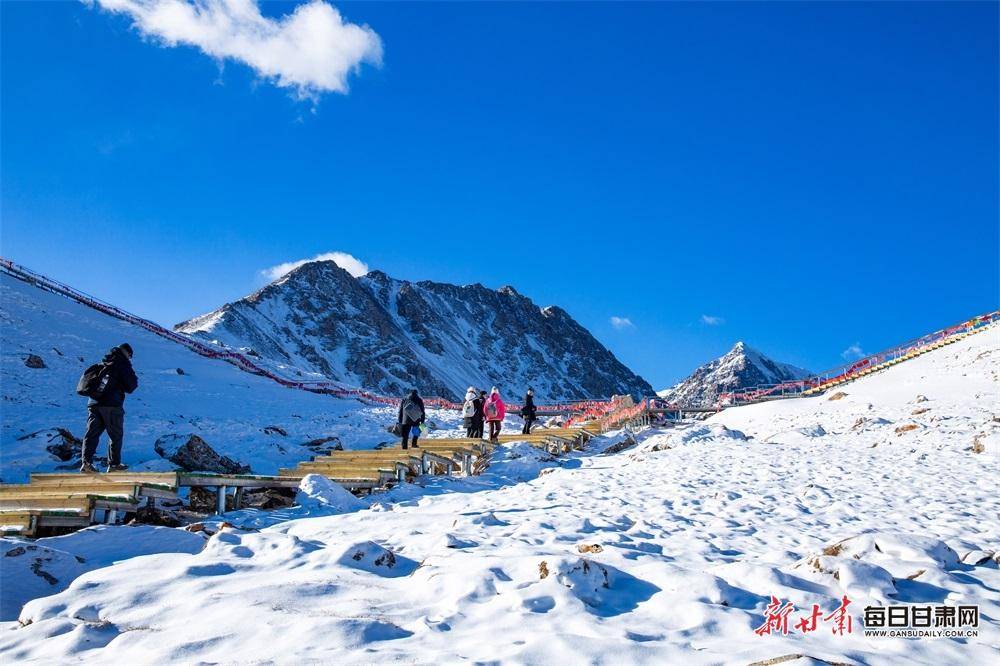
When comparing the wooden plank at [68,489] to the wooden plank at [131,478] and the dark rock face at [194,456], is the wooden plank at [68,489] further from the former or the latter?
the dark rock face at [194,456]

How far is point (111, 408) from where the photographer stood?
10242 mm

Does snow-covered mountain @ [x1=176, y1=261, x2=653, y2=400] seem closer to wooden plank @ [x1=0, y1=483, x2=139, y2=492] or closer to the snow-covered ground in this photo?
wooden plank @ [x1=0, y1=483, x2=139, y2=492]

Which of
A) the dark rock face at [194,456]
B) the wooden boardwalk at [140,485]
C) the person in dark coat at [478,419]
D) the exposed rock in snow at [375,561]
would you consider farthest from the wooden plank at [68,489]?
the person in dark coat at [478,419]

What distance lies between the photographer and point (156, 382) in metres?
22.8

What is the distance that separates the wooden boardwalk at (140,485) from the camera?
22.6 feet

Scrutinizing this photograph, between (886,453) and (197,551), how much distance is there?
45.0 feet

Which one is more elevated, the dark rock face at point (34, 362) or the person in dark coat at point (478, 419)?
the dark rock face at point (34, 362)

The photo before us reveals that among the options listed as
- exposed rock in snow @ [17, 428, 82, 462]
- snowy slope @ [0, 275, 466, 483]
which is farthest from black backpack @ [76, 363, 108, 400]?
exposed rock in snow @ [17, 428, 82, 462]

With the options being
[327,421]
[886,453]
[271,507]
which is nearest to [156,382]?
[327,421]

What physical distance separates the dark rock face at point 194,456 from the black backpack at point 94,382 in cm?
393

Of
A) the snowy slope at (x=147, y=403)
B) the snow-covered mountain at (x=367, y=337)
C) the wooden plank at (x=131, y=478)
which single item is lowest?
the wooden plank at (x=131, y=478)

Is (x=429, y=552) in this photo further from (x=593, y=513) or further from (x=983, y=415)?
(x=983, y=415)

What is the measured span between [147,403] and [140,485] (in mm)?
12959

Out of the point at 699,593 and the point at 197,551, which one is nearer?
the point at 699,593
